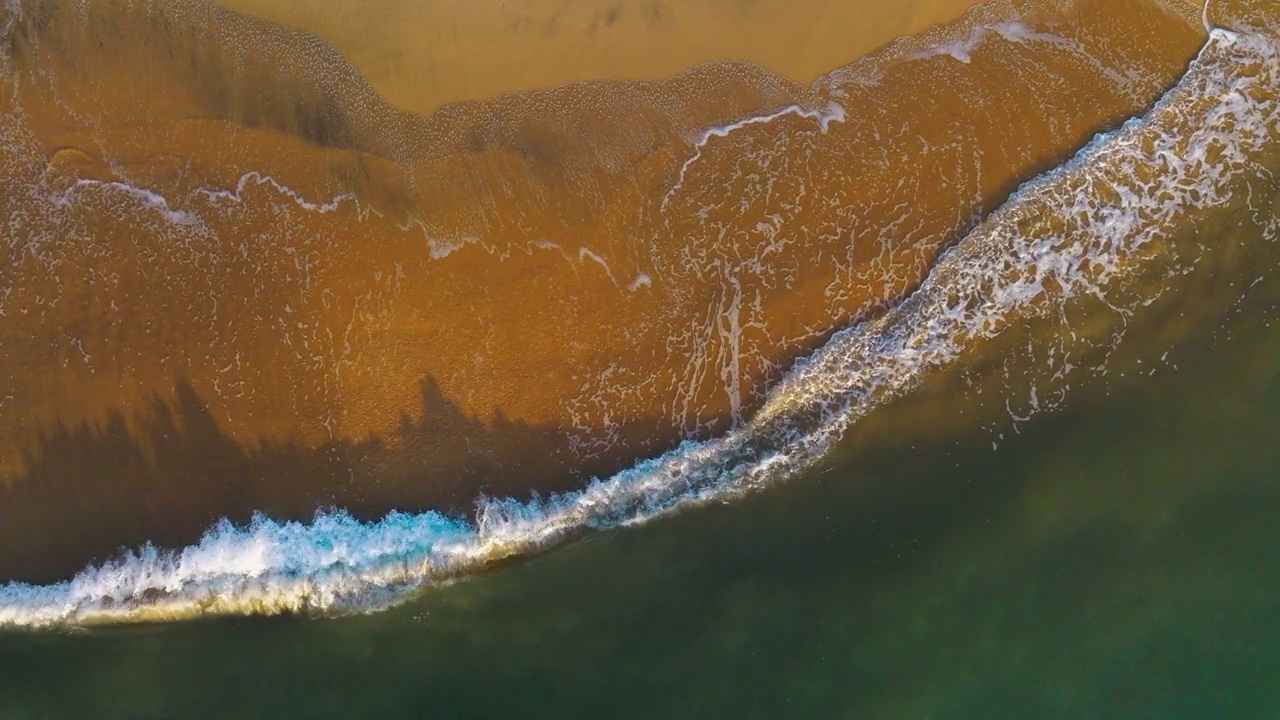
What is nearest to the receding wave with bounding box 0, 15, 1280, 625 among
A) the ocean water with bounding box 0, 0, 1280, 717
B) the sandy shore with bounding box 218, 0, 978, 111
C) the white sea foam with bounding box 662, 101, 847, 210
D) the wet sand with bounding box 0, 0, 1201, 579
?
the ocean water with bounding box 0, 0, 1280, 717

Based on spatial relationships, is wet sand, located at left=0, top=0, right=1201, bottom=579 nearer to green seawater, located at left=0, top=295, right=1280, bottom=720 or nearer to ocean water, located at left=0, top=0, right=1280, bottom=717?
ocean water, located at left=0, top=0, right=1280, bottom=717

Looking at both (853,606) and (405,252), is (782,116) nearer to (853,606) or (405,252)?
(405,252)

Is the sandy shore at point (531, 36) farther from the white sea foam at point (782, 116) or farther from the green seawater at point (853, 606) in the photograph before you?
the green seawater at point (853, 606)

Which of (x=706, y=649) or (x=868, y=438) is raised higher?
(x=868, y=438)

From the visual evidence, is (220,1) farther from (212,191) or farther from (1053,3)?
(1053,3)

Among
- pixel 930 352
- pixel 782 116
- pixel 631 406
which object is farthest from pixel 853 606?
pixel 782 116

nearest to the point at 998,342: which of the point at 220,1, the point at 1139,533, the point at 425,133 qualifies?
the point at 1139,533
